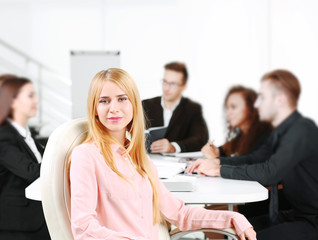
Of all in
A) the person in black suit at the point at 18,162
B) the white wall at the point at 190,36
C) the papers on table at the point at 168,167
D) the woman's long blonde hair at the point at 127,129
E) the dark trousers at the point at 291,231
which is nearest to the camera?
the woman's long blonde hair at the point at 127,129

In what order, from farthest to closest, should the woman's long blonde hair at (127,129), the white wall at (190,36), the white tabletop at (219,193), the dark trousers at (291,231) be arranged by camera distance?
1. the white wall at (190,36)
2. the dark trousers at (291,231)
3. the white tabletop at (219,193)
4. the woman's long blonde hair at (127,129)

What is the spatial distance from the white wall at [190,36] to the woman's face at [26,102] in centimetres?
23

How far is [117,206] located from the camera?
125cm

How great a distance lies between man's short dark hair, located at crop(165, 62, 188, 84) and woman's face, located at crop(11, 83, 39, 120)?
2.89 feet

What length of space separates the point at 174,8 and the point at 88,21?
57 centimetres

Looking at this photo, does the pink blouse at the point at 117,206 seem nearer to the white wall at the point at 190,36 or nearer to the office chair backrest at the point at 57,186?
the office chair backrest at the point at 57,186

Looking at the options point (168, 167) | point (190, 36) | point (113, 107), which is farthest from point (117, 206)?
point (190, 36)

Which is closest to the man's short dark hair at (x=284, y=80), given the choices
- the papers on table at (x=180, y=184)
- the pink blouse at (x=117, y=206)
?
the papers on table at (x=180, y=184)

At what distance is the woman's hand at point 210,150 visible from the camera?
8.32 feet

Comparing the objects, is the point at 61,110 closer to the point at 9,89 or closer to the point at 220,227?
the point at 9,89

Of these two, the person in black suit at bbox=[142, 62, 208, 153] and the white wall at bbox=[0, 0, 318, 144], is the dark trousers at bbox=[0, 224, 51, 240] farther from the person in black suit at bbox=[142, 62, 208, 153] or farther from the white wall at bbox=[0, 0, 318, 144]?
the white wall at bbox=[0, 0, 318, 144]

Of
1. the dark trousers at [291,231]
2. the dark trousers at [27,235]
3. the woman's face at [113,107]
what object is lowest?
the dark trousers at [27,235]

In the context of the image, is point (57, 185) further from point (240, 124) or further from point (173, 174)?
point (240, 124)

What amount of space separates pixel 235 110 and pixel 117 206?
57.7 inches
